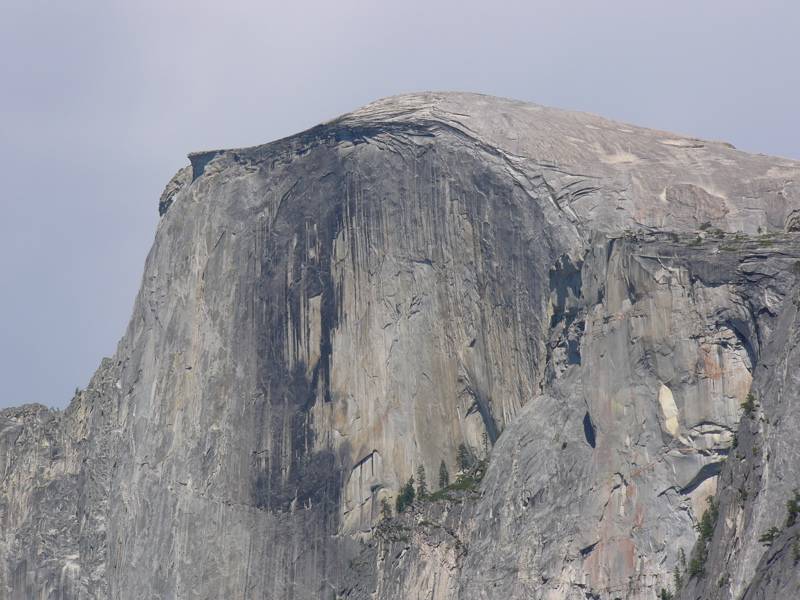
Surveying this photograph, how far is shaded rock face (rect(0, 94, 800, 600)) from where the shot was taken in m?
112

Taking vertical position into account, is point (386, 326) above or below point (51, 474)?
above

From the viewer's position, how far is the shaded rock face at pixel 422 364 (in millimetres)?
112438

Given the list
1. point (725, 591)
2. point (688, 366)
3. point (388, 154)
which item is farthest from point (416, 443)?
point (725, 591)

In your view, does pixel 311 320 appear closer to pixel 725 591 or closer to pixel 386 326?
pixel 386 326

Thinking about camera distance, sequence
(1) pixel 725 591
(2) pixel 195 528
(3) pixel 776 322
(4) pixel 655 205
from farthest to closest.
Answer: (2) pixel 195 528, (4) pixel 655 205, (3) pixel 776 322, (1) pixel 725 591

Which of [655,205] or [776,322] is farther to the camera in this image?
[655,205]

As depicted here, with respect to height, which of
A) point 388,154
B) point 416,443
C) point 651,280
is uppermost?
point 388,154

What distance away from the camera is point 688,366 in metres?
112

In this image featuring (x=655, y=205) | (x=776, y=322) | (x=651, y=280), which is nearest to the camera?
(x=776, y=322)

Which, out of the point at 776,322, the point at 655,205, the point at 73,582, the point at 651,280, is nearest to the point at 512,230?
the point at 655,205

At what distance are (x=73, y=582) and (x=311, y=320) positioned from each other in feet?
85.2

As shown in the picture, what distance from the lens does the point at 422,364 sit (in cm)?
13550

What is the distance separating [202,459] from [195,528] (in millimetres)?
4437

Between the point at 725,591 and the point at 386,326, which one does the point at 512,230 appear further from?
the point at 725,591
